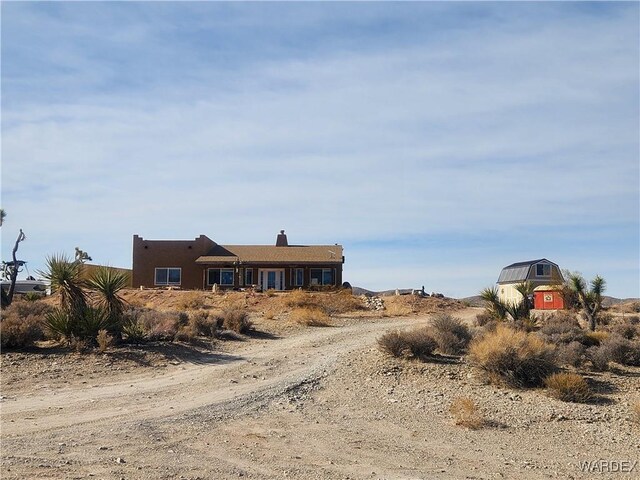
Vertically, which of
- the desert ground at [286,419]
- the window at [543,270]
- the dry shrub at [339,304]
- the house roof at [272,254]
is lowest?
the desert ground at [286,419]

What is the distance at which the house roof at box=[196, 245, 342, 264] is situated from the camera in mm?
50375

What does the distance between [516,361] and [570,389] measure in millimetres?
1466

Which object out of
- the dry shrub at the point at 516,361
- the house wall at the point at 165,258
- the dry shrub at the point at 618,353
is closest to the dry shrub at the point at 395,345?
the dry shrub at the point at 516,361

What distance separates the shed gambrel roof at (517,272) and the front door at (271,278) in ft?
56.5

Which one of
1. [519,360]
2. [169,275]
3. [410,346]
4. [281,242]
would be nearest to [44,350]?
[410,346]

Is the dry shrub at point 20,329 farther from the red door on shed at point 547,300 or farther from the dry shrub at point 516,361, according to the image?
the red door on shed at point 547,300

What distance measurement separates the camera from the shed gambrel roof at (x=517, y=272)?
49844 mm

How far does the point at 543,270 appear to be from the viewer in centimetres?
5000

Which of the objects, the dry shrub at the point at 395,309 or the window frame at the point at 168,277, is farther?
the window frame at the point at 168,277

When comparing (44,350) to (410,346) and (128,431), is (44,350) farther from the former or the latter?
(410,346)

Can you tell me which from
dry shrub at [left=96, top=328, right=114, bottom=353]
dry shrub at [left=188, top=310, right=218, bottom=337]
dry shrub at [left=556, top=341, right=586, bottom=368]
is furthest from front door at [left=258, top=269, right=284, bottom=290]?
dry shrub at [left=556, top=341, right=586, bottom=368]

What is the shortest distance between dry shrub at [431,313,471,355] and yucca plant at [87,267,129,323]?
360 inches

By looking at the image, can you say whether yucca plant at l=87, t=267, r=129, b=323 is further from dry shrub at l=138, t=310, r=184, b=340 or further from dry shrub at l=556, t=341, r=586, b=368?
dry shrub at l=556, t=341, r=586, b=368

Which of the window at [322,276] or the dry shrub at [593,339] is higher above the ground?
the window at [322,276]
